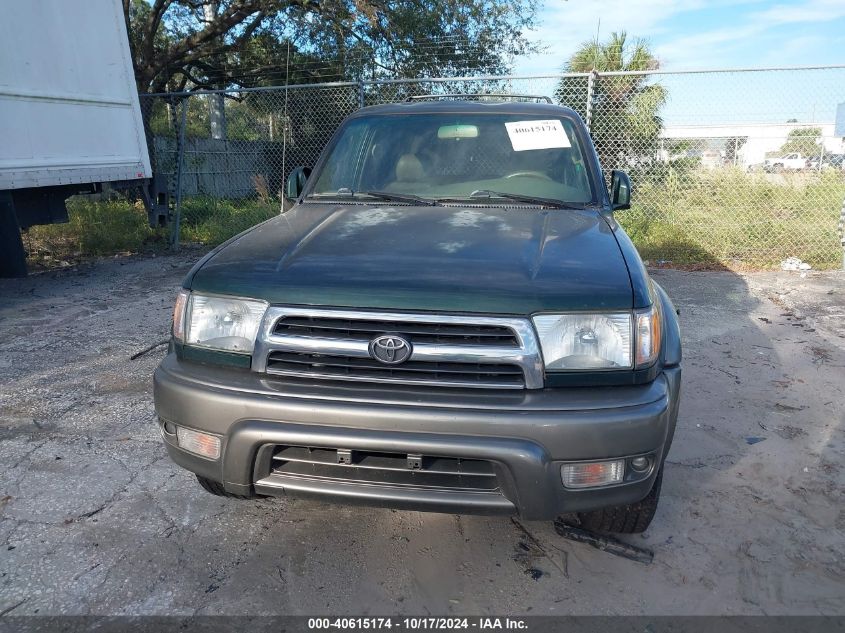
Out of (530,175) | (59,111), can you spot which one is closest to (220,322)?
(530,175)

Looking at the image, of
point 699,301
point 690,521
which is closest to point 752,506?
point 690,521

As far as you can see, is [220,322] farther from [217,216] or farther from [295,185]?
[217,216]

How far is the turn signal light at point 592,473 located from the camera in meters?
2.02

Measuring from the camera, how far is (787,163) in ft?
26.9

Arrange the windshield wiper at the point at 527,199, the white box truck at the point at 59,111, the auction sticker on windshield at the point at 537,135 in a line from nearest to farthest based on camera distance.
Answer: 1. the windshield wiper at the point at 527,199
2. the auction sticker on windshield at the point at 537,135
3. the white box truck at the point at 59,111

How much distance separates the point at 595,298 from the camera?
6.82 ft

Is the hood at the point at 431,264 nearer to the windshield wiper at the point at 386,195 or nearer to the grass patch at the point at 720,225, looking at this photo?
the windshield wiper at the point at 386,195

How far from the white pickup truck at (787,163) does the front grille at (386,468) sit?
791 cm

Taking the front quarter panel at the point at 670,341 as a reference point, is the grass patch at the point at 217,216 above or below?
below

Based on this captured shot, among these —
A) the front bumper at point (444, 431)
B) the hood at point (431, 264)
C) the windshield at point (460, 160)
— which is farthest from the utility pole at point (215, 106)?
the front bumper at point (444, 431)

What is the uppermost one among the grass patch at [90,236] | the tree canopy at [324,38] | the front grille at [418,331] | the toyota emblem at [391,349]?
the tree canopy at [324,38]

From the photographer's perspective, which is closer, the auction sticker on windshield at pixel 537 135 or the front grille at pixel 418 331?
the front grille at pixel 418 331

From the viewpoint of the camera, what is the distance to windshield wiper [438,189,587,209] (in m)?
3.08

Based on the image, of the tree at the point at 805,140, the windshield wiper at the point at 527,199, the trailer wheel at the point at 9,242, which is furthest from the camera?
the tree at the point at 805,140
